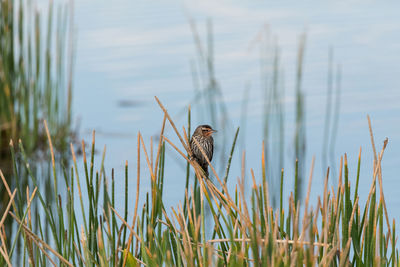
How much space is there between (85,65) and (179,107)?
76.0 inches

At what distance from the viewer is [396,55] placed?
9375 mm

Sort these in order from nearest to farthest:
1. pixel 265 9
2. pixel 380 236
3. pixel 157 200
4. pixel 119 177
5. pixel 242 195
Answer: pixel 242 195 < pixel 380 236 < pixel 157 200 < pixel 119 177 < pixel 265 9

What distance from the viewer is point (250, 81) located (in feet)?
28.7

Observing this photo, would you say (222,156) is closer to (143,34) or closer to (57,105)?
(57,105)

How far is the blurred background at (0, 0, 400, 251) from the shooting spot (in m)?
7.22

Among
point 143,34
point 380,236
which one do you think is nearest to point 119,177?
point 143,34

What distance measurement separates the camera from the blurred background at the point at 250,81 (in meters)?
7.22

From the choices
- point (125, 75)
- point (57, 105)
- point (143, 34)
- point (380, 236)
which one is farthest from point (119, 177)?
point (380, 236)

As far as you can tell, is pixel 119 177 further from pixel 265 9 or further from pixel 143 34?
pixel 265 9

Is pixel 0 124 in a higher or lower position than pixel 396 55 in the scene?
lower

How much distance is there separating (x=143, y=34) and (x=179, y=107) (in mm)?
2610

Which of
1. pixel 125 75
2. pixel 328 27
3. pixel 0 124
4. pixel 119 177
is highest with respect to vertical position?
pixel 328 27

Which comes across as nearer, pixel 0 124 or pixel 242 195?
pixel 242 195

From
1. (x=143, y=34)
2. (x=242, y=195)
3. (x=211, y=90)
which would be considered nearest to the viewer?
(x=242, y=195)
